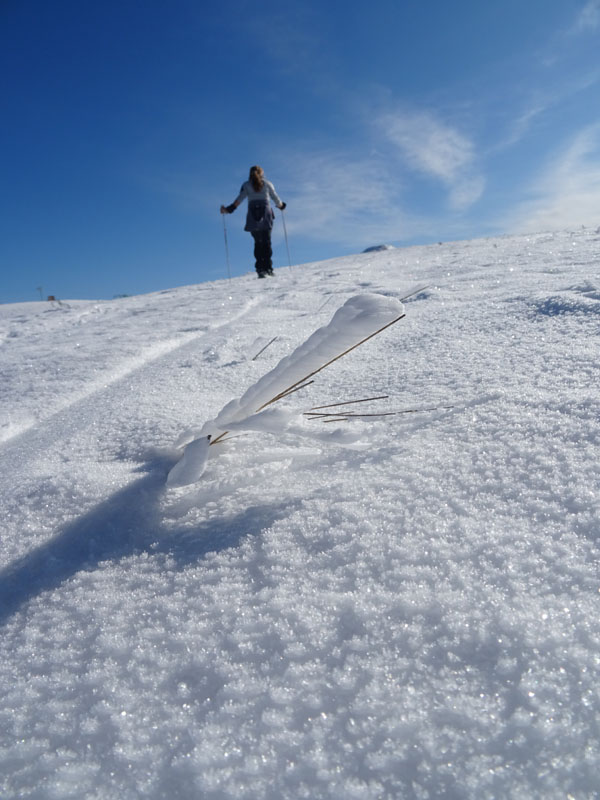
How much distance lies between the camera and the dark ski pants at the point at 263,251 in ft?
21.9

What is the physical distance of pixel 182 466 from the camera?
77 centimetres

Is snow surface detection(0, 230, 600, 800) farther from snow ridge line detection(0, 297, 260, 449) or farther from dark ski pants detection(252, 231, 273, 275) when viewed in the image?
dark ski pants detection(252, 231, 273, 275)

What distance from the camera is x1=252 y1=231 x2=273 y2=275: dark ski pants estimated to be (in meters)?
6.69

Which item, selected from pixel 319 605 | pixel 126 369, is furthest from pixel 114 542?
pixel 126 369

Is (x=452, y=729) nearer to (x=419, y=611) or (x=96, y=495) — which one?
(x=419, y=611)

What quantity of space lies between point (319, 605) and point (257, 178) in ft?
22.1

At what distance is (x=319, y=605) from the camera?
509 millimetres

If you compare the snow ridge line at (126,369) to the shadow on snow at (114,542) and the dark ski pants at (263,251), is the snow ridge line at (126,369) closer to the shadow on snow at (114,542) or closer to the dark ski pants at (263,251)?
the shadow on snow at (114,542)

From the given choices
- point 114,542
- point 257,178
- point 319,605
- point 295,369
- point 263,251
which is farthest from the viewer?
point 263,251

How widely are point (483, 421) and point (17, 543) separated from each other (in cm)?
76

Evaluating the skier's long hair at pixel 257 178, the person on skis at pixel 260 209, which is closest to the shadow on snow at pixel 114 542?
the person on skis at pixel 260 209

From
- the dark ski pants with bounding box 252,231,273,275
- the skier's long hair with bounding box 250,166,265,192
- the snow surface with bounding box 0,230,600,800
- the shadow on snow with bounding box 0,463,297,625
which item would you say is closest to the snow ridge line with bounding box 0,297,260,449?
the snow surface with bounding box 0,230,600,800

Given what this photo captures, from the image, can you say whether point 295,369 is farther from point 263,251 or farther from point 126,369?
point 263,251

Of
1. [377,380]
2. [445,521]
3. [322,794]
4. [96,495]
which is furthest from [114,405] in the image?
[322,794]
